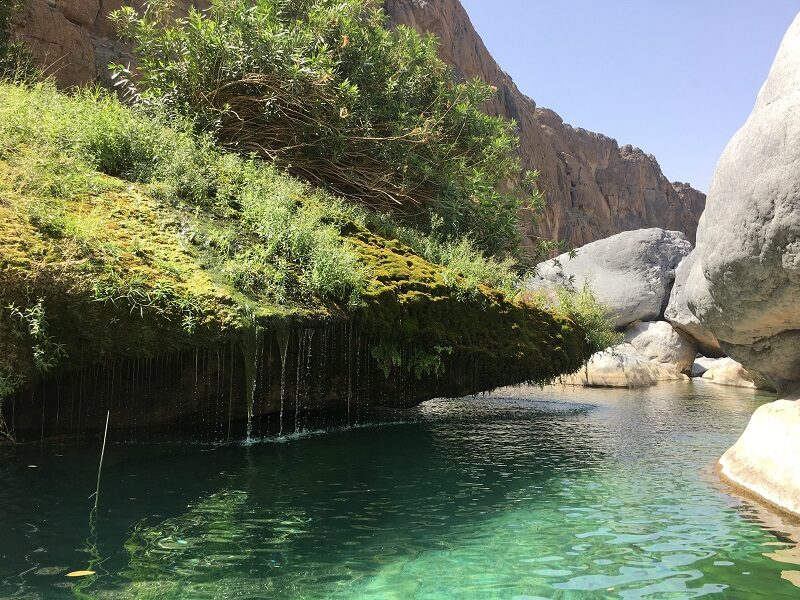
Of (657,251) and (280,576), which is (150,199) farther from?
(657,251)

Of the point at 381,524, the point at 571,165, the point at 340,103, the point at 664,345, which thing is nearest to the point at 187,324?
the point at 381,524

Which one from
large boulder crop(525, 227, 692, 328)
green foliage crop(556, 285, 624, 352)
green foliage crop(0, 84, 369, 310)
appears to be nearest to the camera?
green foliage crop(0, 84, 369, 310)

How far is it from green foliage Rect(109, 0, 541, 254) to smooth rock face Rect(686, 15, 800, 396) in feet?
20.6

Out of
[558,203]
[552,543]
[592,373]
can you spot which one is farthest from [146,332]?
[558,203]

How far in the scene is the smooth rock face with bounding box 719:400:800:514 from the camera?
5922 millimetres

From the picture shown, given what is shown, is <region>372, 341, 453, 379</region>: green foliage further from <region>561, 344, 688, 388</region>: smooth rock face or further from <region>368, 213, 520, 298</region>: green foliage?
<region>561, 344, 688, 388</region>: smooth rock face

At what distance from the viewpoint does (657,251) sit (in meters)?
28.8

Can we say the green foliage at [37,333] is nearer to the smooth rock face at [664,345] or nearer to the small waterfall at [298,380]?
the small waterfall at [298,380]

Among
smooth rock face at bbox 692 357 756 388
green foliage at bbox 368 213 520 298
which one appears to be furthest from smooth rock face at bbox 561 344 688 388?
green foliage at bbox 368 213 520 298

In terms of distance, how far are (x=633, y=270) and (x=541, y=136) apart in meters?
20.2

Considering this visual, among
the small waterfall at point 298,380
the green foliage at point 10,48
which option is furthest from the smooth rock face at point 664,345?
the green foliage at point 10,48

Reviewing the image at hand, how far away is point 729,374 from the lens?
23797mm

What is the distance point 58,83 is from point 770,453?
55.6ft

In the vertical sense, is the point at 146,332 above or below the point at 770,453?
above
